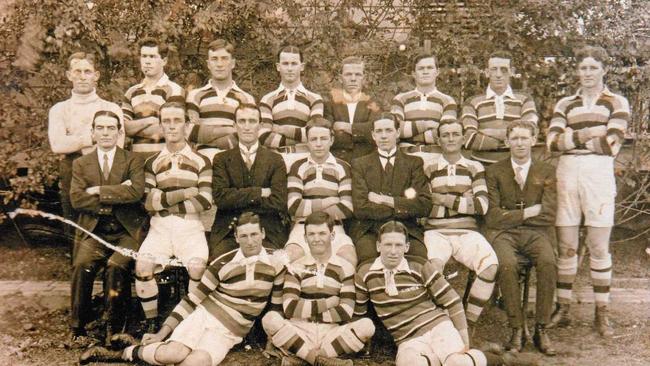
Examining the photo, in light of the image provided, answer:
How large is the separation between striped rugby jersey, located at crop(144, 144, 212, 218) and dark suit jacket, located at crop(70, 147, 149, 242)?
0.09 m

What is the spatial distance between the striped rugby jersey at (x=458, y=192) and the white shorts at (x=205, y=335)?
65.5 inches

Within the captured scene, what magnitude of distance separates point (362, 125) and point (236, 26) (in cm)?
159

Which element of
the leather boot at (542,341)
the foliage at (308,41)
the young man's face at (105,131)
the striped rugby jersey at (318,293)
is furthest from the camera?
the foliage at (308,41)

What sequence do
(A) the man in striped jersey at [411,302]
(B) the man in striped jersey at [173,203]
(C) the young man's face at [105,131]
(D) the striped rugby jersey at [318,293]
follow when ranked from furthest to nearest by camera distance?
(C) the young man's face at [105,131] < (B) the man in striped jersey at [173,203] < (D) the striped rugby jersey at [318,293] < (A) the man in striped jersey at [411,302]

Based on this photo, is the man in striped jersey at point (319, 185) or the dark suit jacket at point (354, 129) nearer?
the man in striped jersey at point (319, 185)

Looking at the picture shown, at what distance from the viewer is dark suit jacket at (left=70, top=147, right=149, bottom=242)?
4387 mm

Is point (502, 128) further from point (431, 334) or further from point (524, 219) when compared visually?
point (431, 334)

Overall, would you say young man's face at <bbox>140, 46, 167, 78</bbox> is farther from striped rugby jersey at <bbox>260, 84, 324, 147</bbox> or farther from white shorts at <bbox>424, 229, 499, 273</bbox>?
white shorts at <bbox>424, 229, 499, 273</bbox>

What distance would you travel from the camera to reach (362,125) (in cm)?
483

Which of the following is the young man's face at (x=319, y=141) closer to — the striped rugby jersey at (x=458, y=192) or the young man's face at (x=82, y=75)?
the striped rugby jersey at (x=458, y=192)

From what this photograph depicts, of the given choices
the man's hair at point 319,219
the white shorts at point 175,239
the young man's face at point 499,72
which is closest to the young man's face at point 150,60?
the white shorts at point 175,239

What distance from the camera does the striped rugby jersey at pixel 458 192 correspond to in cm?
452

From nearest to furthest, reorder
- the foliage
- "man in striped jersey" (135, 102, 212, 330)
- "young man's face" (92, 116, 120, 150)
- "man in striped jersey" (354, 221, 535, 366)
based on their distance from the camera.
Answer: "man in striped jersey" (354, 221, 535, 366) → "man in striped jersey" (135, 102, 212, 330) → "young man's face" (92, 116, 120, 150) → the foliage

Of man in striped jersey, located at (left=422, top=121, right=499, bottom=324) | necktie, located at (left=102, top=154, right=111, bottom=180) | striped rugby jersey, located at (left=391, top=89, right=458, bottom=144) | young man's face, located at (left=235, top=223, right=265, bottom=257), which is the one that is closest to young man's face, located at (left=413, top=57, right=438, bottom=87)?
striped rugby jersey, located at (left=391, top=89, right=458, bottom=144)
